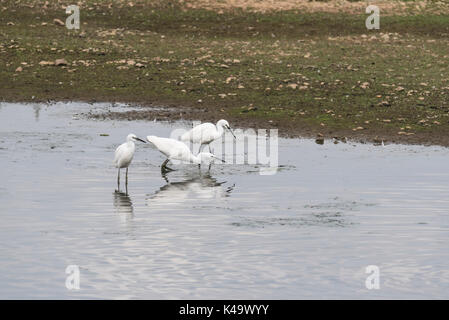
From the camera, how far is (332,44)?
1377 inches

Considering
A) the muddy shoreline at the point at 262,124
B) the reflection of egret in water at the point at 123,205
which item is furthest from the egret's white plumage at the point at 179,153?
the muddy shoreline at the point at 262,124

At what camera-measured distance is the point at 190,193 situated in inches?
659

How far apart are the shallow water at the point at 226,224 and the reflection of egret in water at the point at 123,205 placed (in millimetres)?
29

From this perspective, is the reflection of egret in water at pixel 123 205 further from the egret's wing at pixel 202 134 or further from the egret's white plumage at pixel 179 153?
the egret's wing at pixel 202 134

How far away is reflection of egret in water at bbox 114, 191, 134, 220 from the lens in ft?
49.0

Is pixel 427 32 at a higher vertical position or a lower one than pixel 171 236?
higher

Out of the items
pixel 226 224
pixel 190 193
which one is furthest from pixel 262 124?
pixel 226 224

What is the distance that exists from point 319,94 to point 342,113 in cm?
219

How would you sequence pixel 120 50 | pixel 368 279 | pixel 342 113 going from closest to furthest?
1. pixel 368 279
2. pixel 342 113
3. pixel 120 50

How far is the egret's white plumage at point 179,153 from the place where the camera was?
1886 centimetres

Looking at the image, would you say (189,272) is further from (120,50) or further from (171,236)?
(120,50)

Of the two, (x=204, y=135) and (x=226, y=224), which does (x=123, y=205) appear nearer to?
(x=226, y=224)

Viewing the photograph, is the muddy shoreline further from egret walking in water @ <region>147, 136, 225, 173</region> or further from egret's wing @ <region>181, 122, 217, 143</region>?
egret walking in water @ <region>147, 136, 225, 173</region>

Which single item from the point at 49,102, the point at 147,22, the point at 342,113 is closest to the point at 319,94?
the point at 342,113
